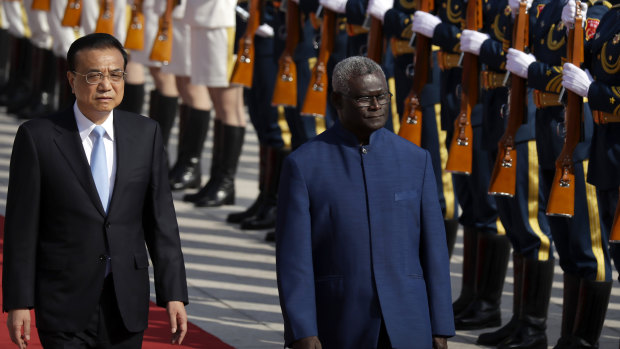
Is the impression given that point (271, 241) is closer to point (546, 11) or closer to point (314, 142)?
point (546, 11)

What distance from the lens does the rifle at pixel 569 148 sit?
16.5 ft

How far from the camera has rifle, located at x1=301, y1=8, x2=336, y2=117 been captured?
700 cm

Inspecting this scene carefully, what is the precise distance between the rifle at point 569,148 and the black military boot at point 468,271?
37.8 inches

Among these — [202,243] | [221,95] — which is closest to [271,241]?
[202,243]

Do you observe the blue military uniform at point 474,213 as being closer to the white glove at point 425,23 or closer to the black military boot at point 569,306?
the white glove at point 425,23

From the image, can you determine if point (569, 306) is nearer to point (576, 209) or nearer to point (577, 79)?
point (576, 209)

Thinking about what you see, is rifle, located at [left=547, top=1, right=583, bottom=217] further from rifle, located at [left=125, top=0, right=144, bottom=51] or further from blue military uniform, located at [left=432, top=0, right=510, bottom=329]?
rifle, located at [left=125, top=0, right=144, bottom=51]

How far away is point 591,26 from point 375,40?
5.41ft

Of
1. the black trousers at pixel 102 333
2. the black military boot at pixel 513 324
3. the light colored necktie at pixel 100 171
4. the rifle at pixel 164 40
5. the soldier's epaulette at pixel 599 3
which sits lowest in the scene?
the black military boot at pixel 513 324

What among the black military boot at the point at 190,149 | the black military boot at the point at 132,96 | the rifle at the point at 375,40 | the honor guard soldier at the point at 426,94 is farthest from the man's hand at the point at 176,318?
the black military boot at the point at 132,96

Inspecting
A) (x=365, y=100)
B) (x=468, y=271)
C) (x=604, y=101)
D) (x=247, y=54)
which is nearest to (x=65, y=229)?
(x=365, y=100)

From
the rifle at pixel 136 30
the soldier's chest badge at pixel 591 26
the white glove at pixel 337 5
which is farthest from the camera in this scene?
the rifle at pixel 136 30

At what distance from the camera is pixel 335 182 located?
3469mm

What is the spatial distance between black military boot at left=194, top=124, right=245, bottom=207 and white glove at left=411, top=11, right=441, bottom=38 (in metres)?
2.36
